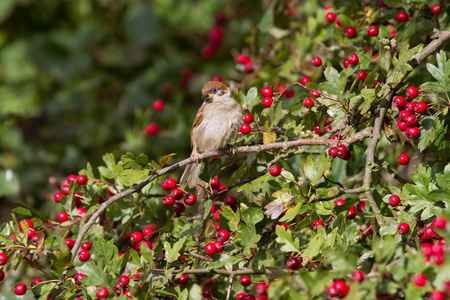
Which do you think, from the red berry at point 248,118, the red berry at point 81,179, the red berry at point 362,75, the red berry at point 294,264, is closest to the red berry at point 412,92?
the red berry at point 362,75

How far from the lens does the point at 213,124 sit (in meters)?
3.22

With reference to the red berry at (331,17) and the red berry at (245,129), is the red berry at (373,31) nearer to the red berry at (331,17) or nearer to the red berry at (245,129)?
the red berry at (331,17)

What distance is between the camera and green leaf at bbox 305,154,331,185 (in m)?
2.20

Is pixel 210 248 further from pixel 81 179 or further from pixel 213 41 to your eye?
pixel 213 41

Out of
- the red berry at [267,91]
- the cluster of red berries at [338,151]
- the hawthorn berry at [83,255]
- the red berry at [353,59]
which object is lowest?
the hawthorn berry at [83,255]

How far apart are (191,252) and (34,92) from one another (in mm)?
4418

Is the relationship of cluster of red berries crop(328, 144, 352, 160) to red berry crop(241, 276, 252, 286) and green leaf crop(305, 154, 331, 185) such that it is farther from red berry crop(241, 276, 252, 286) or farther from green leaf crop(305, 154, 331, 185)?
red berry crop(241, 276, 252, 286)

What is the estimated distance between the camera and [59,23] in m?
6.41

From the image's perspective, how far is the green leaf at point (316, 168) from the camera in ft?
7.21

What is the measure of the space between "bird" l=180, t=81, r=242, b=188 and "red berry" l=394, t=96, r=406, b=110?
1.08m

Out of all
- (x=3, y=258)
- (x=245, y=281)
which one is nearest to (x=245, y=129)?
(x=245, y=281)

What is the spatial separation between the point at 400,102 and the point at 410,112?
0.06 metres

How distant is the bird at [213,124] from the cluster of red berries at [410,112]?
109 cm

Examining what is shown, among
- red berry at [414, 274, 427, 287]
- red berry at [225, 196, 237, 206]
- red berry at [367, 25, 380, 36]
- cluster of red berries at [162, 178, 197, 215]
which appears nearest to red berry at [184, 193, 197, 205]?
cluster of red berries at [162, 178, 197, 215]
